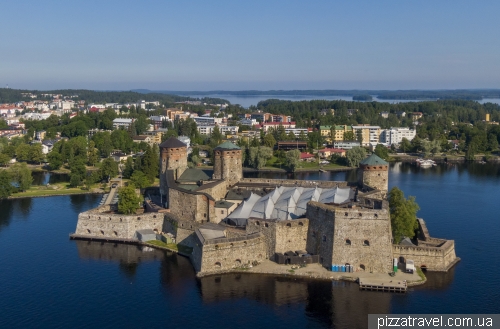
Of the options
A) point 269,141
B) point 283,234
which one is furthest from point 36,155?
point 283,234

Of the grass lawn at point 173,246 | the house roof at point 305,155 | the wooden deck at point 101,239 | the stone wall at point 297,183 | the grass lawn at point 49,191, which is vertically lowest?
the grass lawn at point 49,191

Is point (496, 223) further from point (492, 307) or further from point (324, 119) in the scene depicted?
point (324, 119)

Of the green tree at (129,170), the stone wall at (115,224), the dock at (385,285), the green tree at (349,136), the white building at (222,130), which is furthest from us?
the white building at (222,130)

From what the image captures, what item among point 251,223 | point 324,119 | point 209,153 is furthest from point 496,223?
point 324,119

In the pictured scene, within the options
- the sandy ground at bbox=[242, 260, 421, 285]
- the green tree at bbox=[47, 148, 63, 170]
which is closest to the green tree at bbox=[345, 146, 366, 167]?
the green tree at bbox=[47, 148, 63, 170]

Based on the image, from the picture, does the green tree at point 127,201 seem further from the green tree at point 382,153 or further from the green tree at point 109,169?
the green tree at point 382,153

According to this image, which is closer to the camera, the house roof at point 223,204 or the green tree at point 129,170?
the house roof at point 223,204

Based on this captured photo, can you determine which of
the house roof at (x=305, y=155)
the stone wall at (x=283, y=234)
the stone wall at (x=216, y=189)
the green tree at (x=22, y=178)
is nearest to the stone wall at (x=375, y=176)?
the stone wall at (x=283, y=234)

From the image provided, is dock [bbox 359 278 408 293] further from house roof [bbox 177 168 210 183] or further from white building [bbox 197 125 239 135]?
white building [bbox 197 125 239 135]
